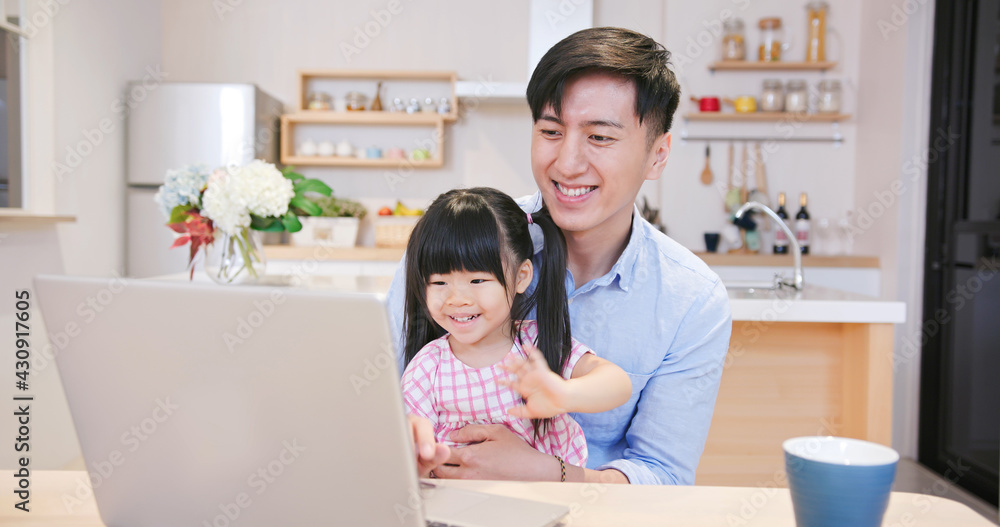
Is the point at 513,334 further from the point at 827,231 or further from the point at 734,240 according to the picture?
the point at 827,231

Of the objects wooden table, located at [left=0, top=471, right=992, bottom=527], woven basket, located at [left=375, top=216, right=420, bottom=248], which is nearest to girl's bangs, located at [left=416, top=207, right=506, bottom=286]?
wooden table, located at [left=0, top=471, right=992, bottom=527]

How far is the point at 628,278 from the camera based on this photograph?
1.30m

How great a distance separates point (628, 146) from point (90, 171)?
3.25 metres

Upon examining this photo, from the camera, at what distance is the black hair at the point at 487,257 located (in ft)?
3.56

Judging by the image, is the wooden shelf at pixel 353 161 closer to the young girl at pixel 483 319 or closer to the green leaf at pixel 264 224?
the green leaf at pixel 264 224

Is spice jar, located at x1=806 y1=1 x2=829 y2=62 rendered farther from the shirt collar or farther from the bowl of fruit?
the shirt collar

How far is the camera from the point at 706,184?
436 cm

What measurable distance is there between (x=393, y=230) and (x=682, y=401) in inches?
119

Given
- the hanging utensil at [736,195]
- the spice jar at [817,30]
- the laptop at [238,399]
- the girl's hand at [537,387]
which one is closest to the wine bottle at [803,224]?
the hanging utensil at [736,195]

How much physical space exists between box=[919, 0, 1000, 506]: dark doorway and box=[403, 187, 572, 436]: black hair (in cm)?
265

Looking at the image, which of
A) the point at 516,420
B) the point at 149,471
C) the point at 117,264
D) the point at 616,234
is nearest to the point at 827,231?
the point at 616,234

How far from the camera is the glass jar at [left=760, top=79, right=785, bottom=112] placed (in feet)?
13.7

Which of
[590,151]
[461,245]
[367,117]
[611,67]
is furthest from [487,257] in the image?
[367,117]

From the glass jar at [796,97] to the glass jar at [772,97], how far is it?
0.05 metres
